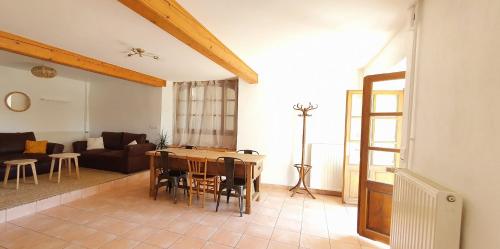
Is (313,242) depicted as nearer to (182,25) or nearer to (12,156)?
(182,25)

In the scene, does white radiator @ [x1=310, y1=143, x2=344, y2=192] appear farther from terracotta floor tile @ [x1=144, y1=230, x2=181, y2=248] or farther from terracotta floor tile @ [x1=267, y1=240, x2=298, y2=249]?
terracotta floor tile @ [x1=144, y1=230, x2=181, y2=248]

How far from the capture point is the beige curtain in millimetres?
5434

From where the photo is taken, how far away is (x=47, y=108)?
5.78 m

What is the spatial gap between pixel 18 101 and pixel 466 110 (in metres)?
7.78

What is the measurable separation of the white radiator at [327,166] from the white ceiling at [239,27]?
64.7 inches

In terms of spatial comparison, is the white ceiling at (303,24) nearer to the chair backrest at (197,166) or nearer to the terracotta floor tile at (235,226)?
the chair backrest at (197,166)

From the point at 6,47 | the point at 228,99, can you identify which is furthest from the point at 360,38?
the point at 6,47

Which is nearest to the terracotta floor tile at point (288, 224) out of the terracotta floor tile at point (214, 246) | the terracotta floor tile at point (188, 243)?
the terracotta floor tile at point (214, 246)

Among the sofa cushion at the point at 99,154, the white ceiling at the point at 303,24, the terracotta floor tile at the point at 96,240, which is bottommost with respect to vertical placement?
the terracotta floor tile at the point at 96,240

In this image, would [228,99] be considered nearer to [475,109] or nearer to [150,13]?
[150,13]

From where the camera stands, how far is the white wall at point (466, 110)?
1061 mm

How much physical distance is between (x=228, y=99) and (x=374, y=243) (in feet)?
13.1

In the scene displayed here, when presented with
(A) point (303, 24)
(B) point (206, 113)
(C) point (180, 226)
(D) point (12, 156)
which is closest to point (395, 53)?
(A) point (303, 24)

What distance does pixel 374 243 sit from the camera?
2.66m
